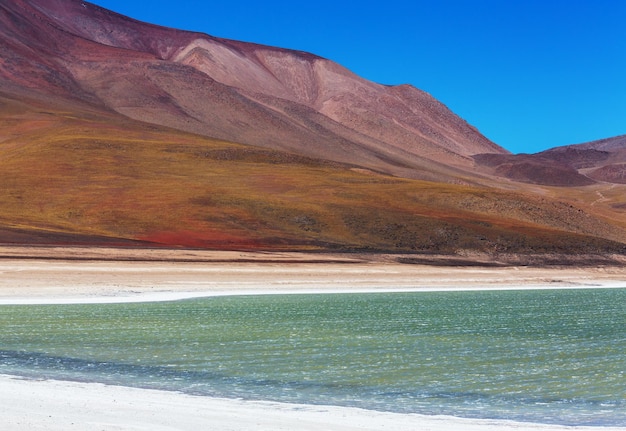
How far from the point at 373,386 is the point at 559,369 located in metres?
5.89

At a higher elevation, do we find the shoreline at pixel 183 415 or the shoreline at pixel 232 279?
the shoreline at pixel 232 279

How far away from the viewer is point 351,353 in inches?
1043

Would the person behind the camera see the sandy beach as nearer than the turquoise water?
Yes

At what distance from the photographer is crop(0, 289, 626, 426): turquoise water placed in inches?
770

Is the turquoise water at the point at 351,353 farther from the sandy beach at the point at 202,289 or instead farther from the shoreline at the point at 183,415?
the sandy beach at the point at 202,289

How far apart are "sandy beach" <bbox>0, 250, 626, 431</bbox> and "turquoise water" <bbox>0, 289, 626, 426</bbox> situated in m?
1.51

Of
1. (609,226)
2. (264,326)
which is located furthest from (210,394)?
(609,226)

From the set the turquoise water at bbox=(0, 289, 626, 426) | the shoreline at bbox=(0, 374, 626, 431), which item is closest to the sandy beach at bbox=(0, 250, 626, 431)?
the shoreline at bbox=(0, 374, 626, 431)

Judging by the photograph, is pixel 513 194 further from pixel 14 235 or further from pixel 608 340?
pixel 608 340

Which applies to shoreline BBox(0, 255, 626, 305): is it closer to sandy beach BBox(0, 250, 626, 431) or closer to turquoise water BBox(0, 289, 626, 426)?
sandy beach BBox(0, 250, 626, 431)

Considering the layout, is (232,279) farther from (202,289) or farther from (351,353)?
(351,353)

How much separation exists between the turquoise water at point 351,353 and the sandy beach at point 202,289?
1515mm

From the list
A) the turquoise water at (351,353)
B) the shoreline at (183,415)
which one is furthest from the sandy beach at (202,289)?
the turquoise water at (351,353)

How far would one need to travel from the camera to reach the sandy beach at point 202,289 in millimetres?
15938
